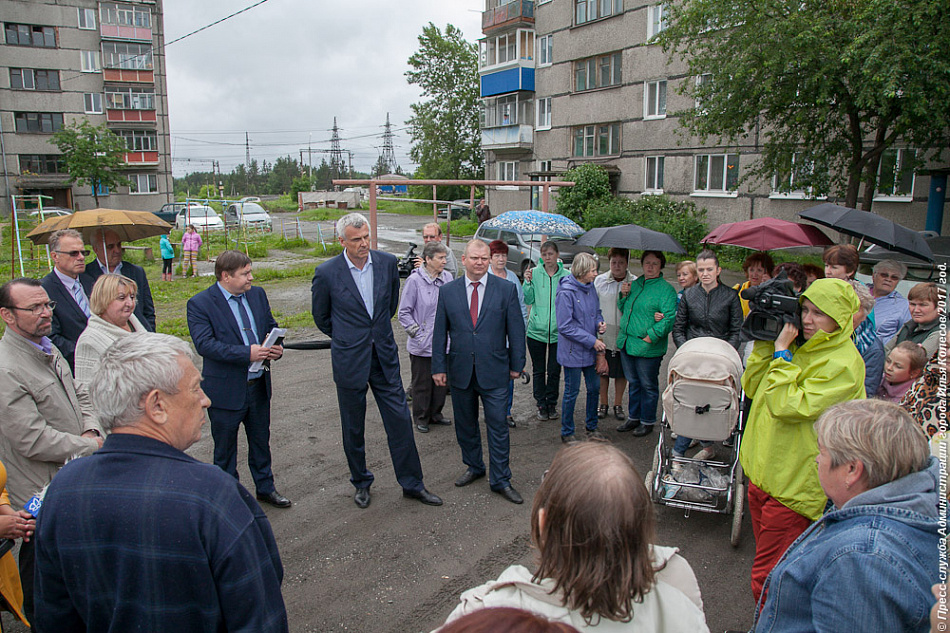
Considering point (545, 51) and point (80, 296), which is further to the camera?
point (545, 51)

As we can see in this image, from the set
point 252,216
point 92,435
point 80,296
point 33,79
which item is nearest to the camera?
point 92,435

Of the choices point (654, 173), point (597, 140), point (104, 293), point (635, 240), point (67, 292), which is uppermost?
point (597, 140)

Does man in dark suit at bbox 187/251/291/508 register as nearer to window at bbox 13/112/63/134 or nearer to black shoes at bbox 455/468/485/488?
black shoes at bbox 455/468/485/488

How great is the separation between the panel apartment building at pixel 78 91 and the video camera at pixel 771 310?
151 ft

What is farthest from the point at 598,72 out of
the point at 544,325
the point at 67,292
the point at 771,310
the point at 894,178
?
the point at 771,310

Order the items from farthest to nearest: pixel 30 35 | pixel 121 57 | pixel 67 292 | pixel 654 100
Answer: pixel 121 57
pixel 30 35
pixel 654 100
pixel 67 292

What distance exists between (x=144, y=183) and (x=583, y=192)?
37.0 meters

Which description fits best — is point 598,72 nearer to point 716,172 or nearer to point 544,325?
point 716,172

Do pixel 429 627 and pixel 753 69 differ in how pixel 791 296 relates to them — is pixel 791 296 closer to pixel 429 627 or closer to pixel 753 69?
pixel 429 627

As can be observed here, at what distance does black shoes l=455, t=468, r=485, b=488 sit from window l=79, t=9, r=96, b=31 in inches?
2077

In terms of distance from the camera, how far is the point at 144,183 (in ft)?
152

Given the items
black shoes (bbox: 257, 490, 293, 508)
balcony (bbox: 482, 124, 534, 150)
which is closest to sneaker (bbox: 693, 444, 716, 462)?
black shoes (bbox: 257, 490, 293, 508)

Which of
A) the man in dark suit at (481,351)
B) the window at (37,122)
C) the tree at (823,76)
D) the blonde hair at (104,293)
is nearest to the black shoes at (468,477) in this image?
the man in dark suit at (481,351)

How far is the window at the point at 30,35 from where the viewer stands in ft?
139
